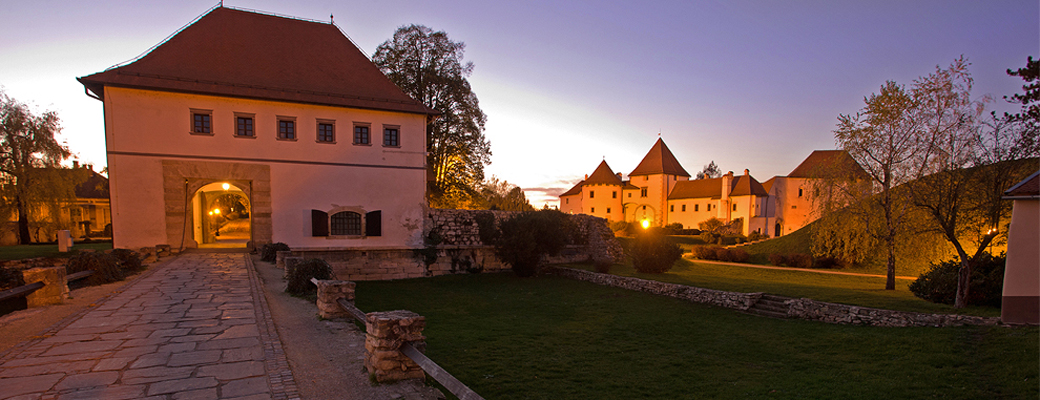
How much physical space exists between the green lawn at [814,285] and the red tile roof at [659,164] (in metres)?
Result: 27.5

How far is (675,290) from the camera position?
1505 cm

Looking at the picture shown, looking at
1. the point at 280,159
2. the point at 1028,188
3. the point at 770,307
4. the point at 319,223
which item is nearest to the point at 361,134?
the point at 280,159

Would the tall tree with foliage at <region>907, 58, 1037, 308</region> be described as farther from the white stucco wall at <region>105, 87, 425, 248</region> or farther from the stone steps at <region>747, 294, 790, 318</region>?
the white stucco wall at <region>105, 87, 425, 248</region>

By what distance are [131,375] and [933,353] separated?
38.6 feet

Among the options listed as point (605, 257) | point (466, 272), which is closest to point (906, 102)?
point (605, 257)

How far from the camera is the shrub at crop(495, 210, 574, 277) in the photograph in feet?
66.7

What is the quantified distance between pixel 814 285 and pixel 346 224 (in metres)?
19.7

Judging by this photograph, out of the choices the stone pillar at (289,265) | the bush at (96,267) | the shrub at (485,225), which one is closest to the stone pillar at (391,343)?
the stone pillar at (289,265)

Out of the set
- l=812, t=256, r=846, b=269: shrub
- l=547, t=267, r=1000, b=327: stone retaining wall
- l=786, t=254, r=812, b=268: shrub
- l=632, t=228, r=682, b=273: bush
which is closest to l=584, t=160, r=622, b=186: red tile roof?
l=786, t=254, r=812, b=268: shrub

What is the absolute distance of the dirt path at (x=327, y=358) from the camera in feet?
15.4

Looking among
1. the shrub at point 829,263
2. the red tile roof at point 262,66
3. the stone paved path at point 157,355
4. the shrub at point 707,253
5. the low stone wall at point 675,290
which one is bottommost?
the shrub at point 707,253

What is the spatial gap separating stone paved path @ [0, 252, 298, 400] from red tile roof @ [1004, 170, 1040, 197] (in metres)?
12.3

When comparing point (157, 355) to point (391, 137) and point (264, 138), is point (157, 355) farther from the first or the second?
point (391, 137)

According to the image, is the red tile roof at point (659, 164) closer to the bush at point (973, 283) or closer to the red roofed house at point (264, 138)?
the red roofed house at point (264, 138)
